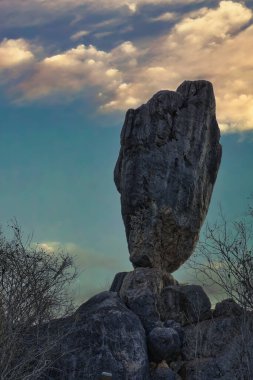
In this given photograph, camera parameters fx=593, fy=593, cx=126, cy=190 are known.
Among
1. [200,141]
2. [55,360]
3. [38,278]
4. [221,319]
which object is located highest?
[200,141]

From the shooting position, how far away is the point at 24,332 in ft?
58.5

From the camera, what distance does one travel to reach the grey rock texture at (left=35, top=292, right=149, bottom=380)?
17.3 m

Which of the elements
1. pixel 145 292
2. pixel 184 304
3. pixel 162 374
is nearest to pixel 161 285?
pixel 184 304

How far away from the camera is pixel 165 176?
2527 cm

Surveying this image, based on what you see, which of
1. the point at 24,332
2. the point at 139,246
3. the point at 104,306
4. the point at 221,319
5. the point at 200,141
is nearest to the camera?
the point at 24,332

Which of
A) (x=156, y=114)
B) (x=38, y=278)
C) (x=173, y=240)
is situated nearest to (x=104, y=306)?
(x=38, y=278)

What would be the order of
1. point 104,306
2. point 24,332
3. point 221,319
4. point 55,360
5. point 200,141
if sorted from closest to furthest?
point 55,360 → point 24,332 → point 104,306 → point 221,319 → point 200,141

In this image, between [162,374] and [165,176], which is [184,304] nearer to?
[162,374]

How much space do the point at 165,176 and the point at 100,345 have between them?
9.44m

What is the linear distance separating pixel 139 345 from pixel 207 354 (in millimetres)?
2900

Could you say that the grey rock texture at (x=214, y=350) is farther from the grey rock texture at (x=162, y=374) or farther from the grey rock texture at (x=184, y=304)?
the grey rock texture at (x=162, y=374)

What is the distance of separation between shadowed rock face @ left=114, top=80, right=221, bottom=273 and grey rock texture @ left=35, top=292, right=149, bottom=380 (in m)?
5.47

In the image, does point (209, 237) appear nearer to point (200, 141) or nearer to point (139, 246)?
point (139, 246)

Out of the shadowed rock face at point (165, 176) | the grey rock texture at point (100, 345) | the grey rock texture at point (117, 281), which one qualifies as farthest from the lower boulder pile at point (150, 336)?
the shadowed rock face at point (165, 176)
